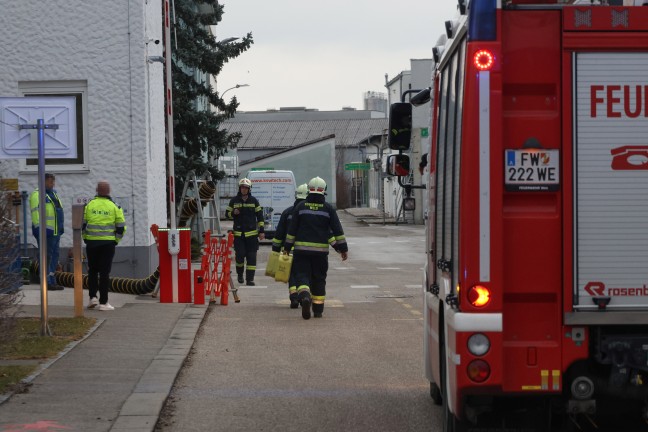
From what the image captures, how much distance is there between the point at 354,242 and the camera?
41312mm

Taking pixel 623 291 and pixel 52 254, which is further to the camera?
pixel 52 254

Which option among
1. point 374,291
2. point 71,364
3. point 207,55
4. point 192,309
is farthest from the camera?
point 207,55

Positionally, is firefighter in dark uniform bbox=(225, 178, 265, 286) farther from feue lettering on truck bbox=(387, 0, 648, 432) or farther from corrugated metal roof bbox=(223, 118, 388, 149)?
corrugated metal roof bbox=(223, 118, 388, 149)

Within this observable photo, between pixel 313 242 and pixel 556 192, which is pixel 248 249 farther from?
pixel 556 192

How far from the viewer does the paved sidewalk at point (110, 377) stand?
26.1 feet

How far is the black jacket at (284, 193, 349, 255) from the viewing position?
15.3m

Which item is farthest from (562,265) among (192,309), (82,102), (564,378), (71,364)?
(82,102)

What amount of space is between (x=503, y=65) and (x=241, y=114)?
131 meters

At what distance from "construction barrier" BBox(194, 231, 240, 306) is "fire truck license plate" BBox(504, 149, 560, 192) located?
1097cm

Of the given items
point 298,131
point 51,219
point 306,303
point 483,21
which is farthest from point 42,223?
point 298,131

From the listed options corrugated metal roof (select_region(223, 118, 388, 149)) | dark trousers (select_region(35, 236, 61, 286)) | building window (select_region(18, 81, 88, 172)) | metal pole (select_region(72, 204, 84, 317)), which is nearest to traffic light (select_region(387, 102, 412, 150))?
metal pole (select_region(72, 204, 84, 317))

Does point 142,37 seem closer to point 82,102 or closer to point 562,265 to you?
point 82,102

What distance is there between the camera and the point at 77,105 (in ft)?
66.5

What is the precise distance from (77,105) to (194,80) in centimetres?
1733
